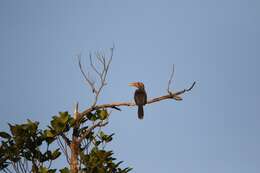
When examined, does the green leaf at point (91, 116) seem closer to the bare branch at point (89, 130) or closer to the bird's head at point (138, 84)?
the bare branch at point (89, 130)

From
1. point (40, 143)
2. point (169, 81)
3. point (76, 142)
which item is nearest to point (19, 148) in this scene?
point (40, 143)

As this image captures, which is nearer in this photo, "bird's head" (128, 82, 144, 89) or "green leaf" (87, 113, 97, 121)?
"green leaf" (87, 113, 97, 121)

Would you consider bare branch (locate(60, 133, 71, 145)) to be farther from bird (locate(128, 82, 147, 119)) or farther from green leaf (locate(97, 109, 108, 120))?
bird (locate(128, 82, 147, 119))

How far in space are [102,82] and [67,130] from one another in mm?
1713

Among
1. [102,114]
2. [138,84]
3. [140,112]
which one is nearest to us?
[102,114]

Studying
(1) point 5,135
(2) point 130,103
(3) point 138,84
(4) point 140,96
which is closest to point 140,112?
(4) point 140,96

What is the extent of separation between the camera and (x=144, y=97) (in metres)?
16.3

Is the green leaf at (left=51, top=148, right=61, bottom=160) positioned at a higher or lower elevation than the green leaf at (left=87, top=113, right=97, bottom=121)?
lower

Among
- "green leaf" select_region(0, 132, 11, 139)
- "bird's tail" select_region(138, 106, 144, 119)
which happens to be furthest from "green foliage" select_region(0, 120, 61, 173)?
"bird's tail" select_region(138, 106, 144, 119)

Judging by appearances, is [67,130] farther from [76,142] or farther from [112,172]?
[112,172]

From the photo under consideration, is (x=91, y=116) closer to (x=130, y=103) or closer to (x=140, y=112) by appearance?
(x=130, y=103)

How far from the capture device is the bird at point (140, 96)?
1582 centimetres

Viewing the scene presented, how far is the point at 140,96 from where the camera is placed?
16422 mm

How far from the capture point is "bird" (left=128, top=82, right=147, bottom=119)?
15.8m
